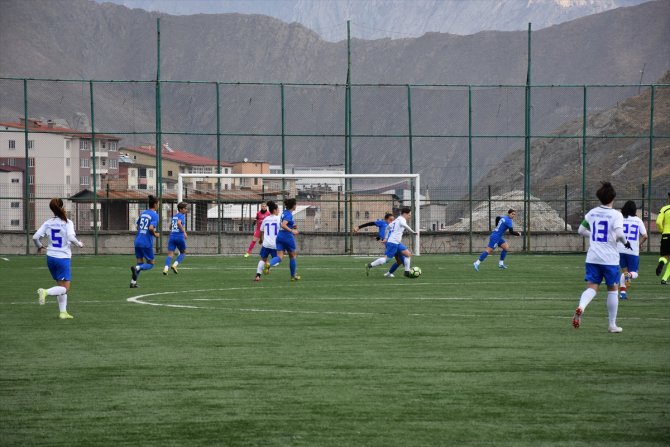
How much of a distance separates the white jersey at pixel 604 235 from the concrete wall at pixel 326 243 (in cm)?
2639

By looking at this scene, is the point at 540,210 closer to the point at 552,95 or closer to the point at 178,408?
the point at 178,408

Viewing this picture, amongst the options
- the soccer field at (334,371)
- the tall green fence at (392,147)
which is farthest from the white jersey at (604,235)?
the tall green fence at (392,147)

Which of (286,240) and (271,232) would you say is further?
(271,232)

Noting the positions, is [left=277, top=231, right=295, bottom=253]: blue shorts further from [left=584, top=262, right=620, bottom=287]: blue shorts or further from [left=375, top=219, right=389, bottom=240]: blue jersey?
[left=584, top=262, right=620, bottom=287]: blue shorts

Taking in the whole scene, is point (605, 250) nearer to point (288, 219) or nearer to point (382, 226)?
point (288, 219)

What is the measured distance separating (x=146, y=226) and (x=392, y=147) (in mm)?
28205

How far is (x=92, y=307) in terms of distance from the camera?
17.6 m

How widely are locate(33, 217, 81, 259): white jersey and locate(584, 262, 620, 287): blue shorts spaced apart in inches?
295

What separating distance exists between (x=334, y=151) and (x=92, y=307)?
3118 cm

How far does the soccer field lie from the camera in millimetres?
7914

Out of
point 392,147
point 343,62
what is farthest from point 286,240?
point 343,62

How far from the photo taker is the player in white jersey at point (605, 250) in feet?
43.8

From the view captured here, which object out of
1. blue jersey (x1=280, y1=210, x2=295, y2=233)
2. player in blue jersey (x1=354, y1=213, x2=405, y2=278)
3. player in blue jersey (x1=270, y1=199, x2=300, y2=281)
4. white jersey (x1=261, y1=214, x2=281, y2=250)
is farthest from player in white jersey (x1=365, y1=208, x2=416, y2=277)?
white jersey (x1=261, y1=214, x2=281, y2=250)

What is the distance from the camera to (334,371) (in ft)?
34.3
